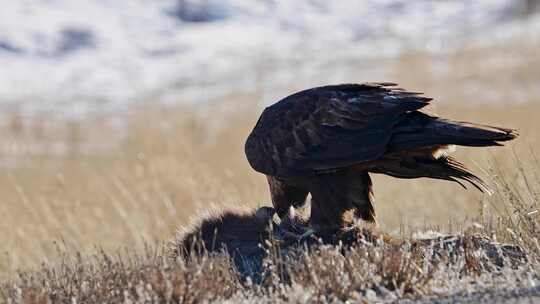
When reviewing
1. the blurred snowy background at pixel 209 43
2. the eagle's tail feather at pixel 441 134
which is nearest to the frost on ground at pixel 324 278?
the eagle's tail feather at pixel 441 134

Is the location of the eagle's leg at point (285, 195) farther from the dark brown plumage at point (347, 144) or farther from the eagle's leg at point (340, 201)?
the eagle's leg at point (340, 201)

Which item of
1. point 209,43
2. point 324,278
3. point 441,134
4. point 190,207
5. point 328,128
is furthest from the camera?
point 209,43

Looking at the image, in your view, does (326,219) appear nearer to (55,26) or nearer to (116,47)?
(116,47)

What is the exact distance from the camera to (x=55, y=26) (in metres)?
59.8

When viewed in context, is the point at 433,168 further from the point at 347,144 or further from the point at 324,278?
the point at 324,278

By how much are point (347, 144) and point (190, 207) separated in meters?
4.64

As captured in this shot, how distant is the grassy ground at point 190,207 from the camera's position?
514 centimetres

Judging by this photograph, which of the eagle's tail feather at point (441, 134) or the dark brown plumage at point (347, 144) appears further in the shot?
the dark brown plumage at point (347, 144)

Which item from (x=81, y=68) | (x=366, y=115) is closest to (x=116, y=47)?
(x=81, y=68)

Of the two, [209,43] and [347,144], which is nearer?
[347,144]

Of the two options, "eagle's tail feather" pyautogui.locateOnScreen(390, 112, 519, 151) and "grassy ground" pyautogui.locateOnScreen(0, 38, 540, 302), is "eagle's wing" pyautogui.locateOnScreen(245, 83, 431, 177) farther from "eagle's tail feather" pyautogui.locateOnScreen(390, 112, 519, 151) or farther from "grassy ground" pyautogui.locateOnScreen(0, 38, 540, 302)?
"grassy ground" pyautogui.locateOnScreen(0, 38, 540, 302)

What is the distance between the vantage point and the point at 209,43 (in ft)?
181

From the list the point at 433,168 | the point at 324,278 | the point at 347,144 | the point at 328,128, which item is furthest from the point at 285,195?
the point at 324,278

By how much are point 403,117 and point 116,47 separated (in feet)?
163
